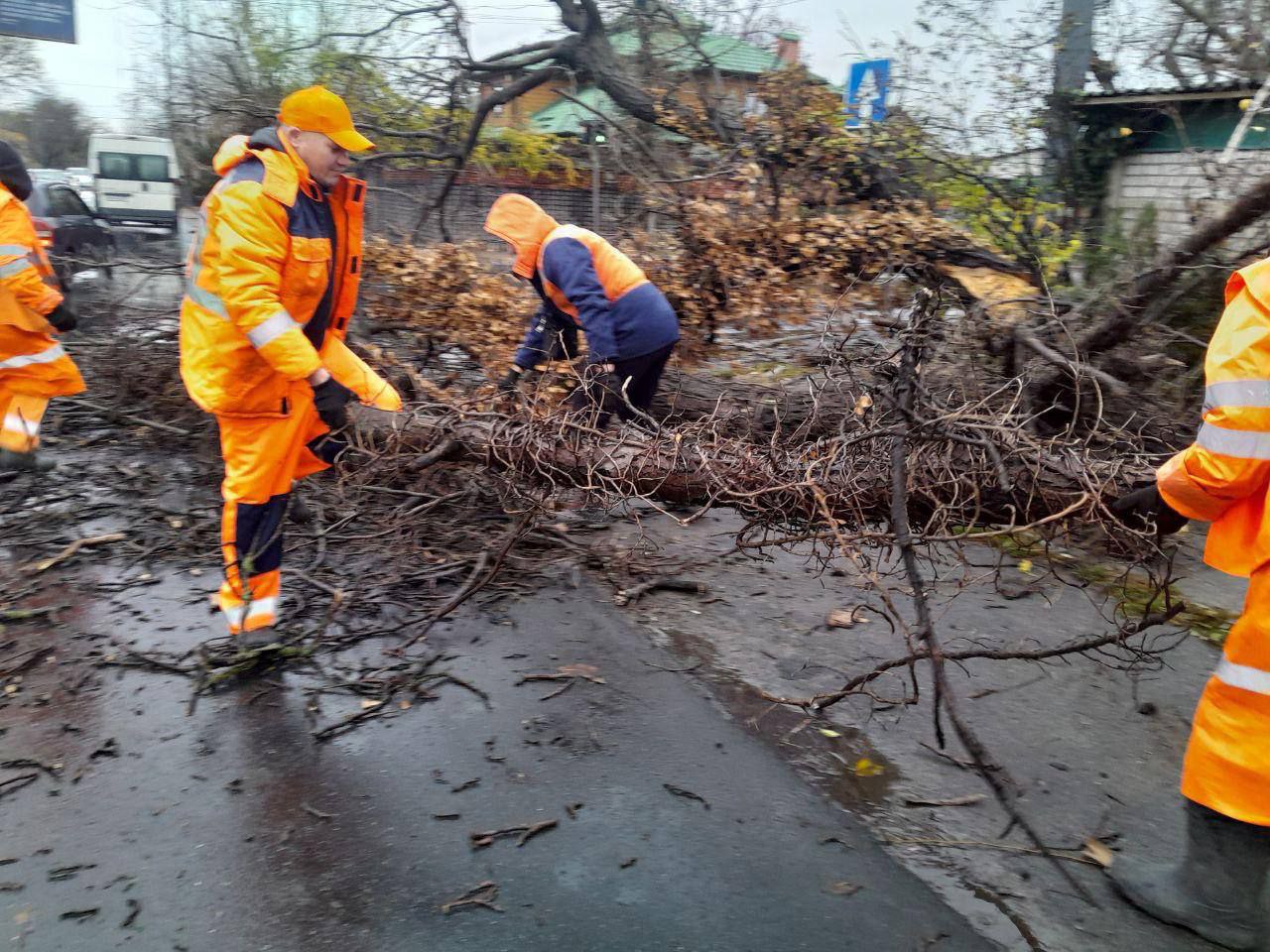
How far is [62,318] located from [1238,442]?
5.68 meters

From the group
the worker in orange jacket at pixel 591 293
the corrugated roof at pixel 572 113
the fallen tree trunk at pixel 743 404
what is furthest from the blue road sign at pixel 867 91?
the worker in orange jacket at pixel 591 293

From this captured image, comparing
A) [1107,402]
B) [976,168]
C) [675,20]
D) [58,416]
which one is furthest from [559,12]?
[1107,402]

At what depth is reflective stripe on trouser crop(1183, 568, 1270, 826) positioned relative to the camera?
207cm

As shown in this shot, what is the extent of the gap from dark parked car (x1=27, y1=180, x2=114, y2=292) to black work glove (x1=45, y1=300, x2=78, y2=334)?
413mm

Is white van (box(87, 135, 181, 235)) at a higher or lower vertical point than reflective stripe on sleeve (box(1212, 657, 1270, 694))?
higher

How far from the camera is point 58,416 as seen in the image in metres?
6.45

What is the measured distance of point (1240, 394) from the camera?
203 centimetres

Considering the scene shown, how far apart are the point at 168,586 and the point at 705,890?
2976 millimetres

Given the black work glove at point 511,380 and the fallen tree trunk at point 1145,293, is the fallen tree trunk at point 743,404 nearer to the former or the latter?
the black work glove at point 511,380

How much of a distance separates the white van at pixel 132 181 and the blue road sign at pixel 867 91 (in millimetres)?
20019

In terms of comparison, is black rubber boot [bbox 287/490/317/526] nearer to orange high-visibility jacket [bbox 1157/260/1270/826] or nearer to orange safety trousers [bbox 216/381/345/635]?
orange safety trousers [bbox 216/381/345/635]

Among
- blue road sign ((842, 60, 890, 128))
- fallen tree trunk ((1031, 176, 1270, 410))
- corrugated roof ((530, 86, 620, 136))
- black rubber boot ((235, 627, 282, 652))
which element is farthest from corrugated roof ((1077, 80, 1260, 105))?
black rubber boot ((235, 627, 282, 652))

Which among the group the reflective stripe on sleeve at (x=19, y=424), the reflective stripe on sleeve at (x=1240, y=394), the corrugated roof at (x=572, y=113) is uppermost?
the corrugated roof at (x=572, y=113)

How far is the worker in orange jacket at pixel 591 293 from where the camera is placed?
4.63 meters
